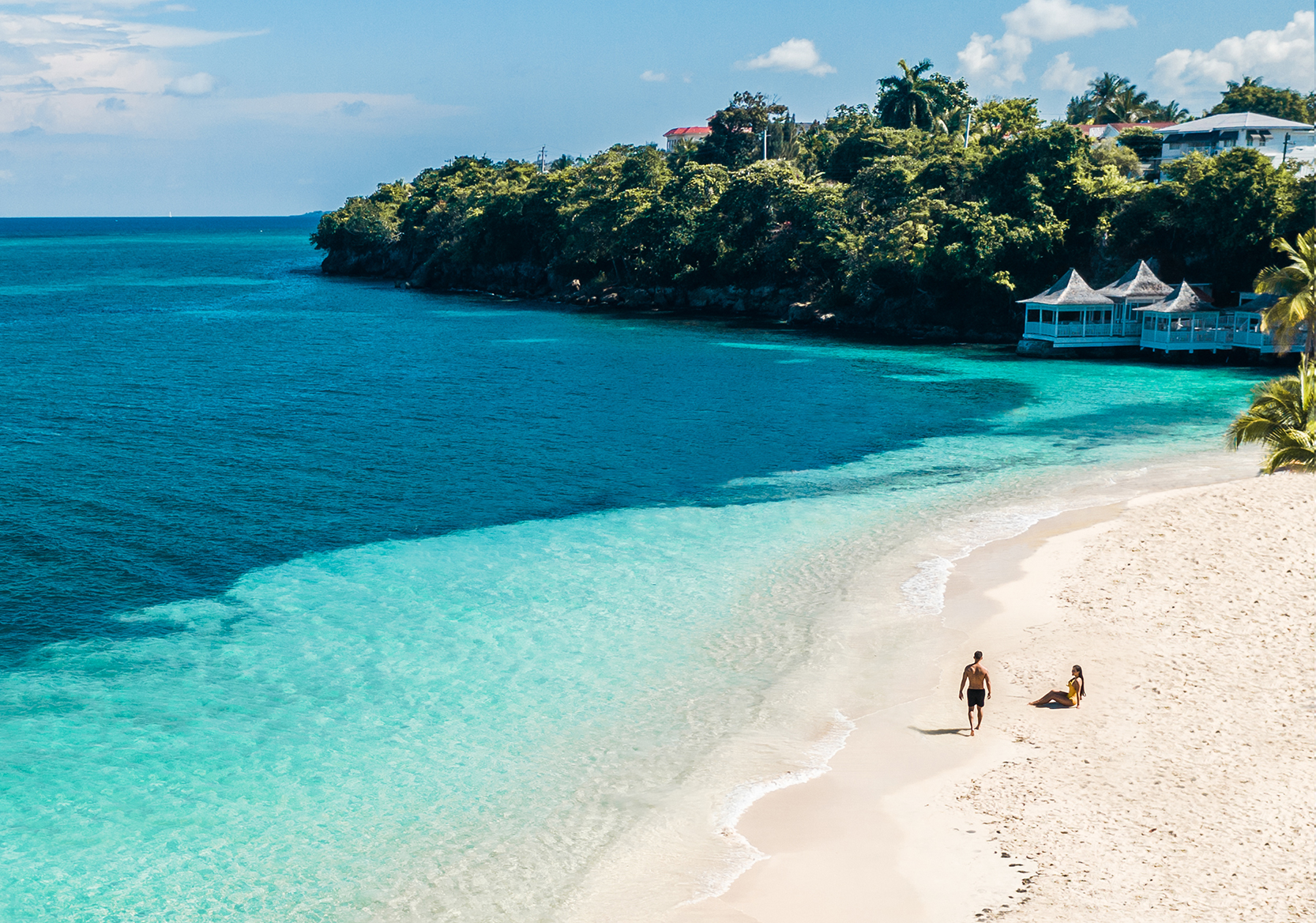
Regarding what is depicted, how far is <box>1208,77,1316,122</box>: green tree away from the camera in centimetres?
10344

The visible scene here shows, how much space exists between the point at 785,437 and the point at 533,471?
10.6 m

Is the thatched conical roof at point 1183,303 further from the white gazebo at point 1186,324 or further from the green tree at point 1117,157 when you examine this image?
the green tree at point 1117,157

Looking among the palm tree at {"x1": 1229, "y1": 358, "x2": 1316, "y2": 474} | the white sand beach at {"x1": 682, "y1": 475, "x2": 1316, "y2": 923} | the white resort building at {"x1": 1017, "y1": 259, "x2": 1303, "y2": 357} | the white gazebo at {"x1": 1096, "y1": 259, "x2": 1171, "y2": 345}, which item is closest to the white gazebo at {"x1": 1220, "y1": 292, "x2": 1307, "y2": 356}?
the white resort building at {"x1": 1017, "y1": 259, "x2": 1303, "y2": 357}

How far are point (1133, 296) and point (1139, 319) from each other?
2.18 metres

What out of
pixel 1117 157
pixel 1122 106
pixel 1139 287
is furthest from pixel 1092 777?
pixel 1122 106

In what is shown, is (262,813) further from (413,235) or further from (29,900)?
(413,235)

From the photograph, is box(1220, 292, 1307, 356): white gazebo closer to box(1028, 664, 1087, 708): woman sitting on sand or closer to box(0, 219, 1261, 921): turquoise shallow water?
box(0, 219, 1261, 921): turquoise shallow water

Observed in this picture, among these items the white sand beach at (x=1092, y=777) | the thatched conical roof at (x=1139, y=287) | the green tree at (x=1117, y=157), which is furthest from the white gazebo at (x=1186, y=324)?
the white sand beach at (x=1092, y=777)

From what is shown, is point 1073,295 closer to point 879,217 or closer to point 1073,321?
point 1073,321

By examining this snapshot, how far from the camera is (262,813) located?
15430 mm

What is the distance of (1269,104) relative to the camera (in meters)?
105

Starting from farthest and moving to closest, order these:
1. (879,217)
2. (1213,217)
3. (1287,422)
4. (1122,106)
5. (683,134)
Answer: (683,134) → (1122,106) → (879,217) → (1213,217) → (1287,422)

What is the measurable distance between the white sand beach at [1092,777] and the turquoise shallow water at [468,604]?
1410 millimetres

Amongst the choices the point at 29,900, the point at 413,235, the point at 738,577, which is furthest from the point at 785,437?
the point at 413,235
